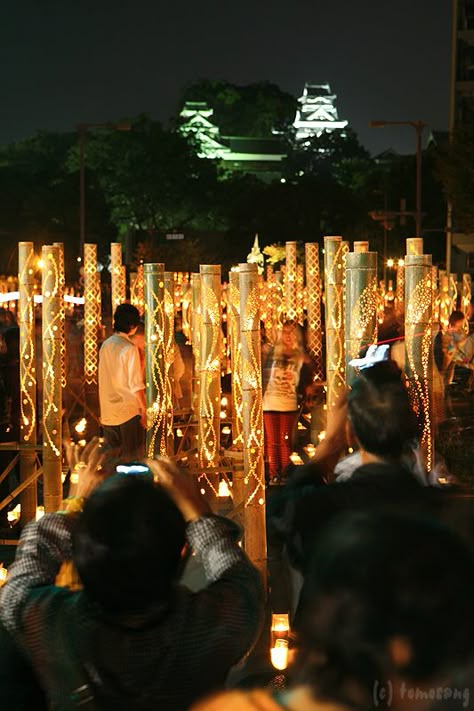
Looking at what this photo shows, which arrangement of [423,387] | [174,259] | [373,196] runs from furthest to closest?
[373,196] < [174,259] < [423,387]

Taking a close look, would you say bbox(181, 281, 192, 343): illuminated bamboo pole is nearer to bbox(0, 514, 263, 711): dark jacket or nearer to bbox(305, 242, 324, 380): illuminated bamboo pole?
bbox(305, 242, 324, 380): illuminated bamboo pole

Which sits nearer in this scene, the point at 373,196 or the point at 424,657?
the point at 424,657

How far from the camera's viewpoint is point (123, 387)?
29.2 ft

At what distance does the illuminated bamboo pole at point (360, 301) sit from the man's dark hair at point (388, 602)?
5303 mm

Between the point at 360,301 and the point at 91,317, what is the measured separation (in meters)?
7.20

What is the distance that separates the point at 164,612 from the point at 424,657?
70 centimetres

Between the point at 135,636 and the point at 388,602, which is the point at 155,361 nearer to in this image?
the point at 135,636

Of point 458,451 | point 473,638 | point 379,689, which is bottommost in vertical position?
point 458,451

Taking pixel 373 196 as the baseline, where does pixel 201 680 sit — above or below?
below

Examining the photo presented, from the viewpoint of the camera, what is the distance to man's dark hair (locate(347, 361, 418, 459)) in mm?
3154

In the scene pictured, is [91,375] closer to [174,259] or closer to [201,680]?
[201,680]

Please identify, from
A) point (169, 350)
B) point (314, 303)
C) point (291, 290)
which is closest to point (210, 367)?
point (169, 350)

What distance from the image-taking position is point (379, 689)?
1.97 m

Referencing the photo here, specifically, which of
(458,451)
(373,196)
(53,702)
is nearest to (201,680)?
(53,702)
